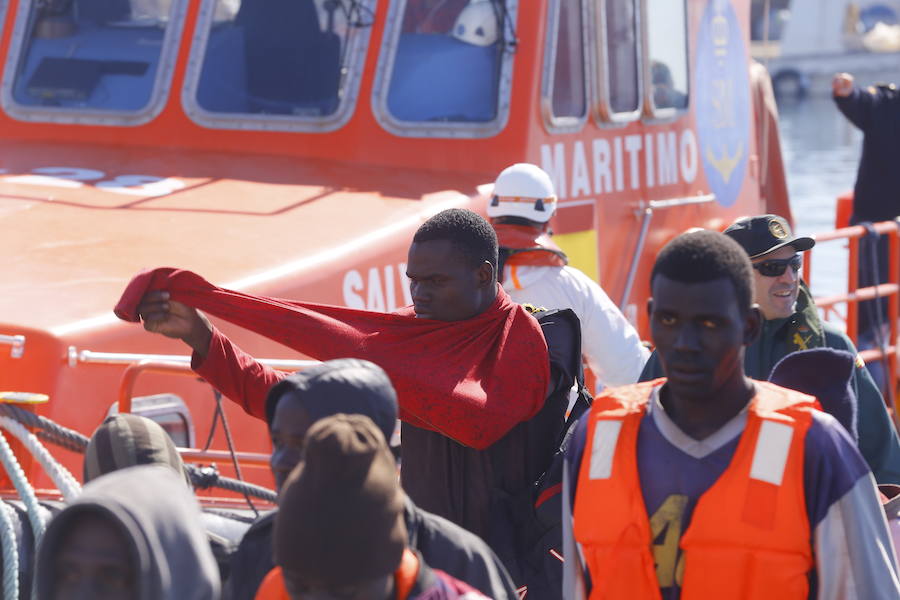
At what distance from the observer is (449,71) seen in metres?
6.11

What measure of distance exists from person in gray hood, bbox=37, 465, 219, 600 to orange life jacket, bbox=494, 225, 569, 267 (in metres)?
2.62

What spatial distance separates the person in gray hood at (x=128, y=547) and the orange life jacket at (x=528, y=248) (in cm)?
262

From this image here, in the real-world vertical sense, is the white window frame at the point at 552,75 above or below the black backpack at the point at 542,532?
above

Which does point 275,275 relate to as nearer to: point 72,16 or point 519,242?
point 519,242

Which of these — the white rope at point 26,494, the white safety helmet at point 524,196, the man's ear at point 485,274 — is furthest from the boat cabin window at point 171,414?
the man's ear at point 485,274

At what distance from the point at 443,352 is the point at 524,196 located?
1671 mm

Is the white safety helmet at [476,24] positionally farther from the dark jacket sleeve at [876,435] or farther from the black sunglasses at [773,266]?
the dark jacket sleeve at [876,435]

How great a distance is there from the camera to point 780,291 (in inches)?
147

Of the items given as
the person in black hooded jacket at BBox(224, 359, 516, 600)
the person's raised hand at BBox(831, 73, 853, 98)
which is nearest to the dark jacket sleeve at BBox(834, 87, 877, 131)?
the person's raised hand at BBox(831, 73, 853, 98)

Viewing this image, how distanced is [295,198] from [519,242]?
3.87 ft

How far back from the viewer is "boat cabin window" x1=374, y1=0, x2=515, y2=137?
19.9 ft

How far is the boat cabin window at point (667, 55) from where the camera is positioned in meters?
6.94

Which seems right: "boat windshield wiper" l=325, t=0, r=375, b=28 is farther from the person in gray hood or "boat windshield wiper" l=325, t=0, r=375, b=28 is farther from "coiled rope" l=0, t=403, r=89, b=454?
the person in gray hood

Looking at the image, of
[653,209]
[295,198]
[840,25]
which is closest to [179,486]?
[295,198]
